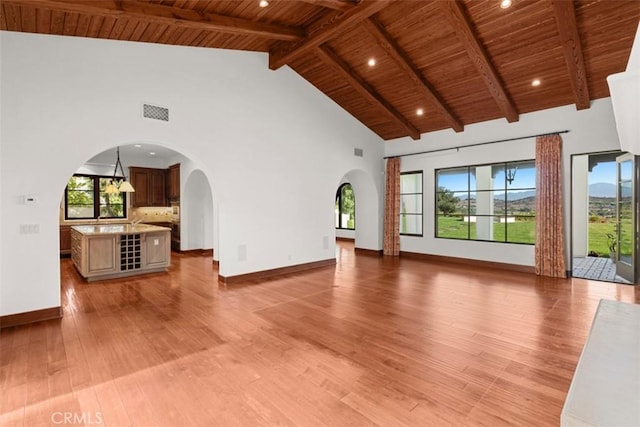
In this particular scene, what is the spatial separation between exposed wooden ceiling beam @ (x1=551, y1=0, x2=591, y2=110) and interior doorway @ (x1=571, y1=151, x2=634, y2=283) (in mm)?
3165

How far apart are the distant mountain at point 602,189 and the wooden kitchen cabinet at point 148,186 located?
1311cm

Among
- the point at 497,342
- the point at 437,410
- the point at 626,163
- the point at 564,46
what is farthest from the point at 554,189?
the point at 437,410

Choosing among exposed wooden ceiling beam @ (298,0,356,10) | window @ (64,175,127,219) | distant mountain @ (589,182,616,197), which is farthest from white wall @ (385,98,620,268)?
window @ (64,175,127,219)

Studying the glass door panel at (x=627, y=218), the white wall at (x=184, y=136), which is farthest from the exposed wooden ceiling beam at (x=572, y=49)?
the white wall at (x=184, y=136)

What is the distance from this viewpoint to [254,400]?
92.8 inches

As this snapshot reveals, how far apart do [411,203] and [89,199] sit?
374 inches

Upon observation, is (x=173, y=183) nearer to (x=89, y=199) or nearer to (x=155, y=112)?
(x=89, y=199)

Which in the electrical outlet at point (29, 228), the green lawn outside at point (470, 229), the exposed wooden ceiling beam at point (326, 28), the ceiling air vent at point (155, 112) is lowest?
the green lawn outside at point (470, 229)

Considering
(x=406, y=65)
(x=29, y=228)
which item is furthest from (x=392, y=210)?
(x=29, y=228)

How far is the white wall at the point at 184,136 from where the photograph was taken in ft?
12.7

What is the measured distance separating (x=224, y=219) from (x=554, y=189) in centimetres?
644

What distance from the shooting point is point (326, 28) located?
482cm

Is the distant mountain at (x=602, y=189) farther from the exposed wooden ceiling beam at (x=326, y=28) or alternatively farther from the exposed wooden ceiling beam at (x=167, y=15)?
the exposed wooden ceiling beam at (x=167, y=15)

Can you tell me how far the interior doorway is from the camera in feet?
27.6
